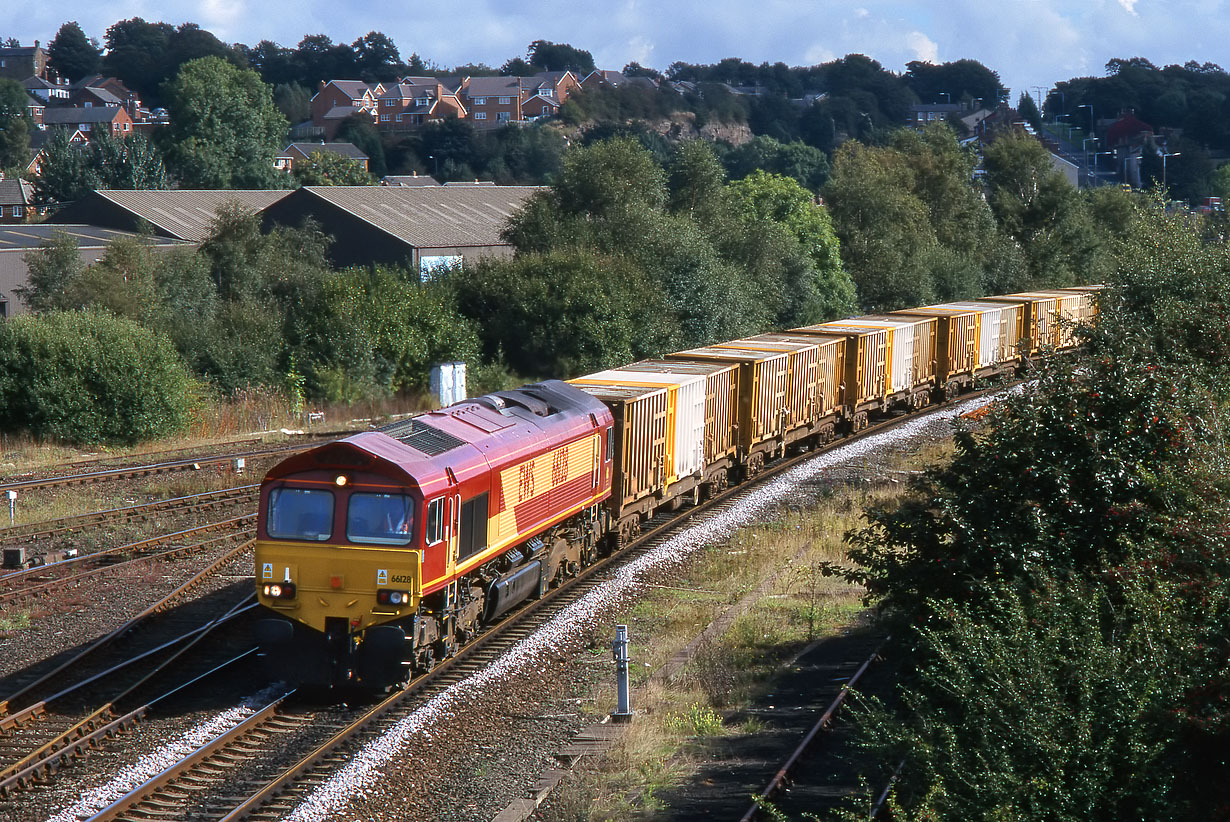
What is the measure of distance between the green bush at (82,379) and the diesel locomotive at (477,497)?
15285 millimetres

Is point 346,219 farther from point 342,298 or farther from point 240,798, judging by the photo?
point 240,798

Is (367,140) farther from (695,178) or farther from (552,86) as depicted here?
(695,178)

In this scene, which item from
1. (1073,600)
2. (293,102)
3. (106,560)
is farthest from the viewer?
(293,102)

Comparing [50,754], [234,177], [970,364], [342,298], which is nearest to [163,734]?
[50,754]

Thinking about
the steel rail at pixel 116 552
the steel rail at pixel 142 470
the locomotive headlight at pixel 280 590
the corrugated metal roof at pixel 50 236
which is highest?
the corrugated metal roof at pixel 50 236

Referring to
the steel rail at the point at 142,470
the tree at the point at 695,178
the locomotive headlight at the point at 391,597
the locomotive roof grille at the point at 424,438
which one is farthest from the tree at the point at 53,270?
the locomotive headlight at the point at 391,597

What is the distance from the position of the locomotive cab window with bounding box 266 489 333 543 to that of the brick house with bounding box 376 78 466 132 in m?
151

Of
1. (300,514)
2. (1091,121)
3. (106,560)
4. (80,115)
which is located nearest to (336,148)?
(80,115)

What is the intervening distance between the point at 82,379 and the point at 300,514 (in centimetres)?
2144

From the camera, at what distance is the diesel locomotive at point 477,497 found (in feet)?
43.4

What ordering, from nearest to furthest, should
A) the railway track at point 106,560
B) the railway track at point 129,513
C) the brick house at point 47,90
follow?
the railway track at point 106,560 < the railway track at point 129,513 < the brick house at point 47,90

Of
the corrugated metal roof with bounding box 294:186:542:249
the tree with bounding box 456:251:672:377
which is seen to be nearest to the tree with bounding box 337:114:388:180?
the corrugated metal roof with bounding box 294:186:542:249

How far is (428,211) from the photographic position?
64562mm

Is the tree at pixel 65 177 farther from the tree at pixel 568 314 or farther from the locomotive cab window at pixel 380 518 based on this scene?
the locomotive cab window at pixel 380 518
